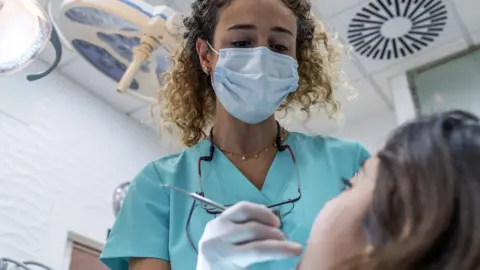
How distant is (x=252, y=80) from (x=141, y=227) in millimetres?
412

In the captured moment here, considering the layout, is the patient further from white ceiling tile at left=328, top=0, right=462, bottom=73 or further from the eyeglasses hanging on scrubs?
white ceiling tile at left=328, top=0, right=462, bottom=73

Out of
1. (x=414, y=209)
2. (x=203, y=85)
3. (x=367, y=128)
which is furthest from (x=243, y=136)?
(x=367, y=128)

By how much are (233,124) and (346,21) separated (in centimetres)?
164

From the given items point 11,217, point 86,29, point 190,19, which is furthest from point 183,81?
point 11,217

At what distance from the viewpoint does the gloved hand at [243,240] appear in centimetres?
67

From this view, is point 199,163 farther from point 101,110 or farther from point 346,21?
point 101,110

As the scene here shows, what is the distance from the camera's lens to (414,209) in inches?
21.7

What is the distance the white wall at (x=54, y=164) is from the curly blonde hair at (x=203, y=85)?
1.34m

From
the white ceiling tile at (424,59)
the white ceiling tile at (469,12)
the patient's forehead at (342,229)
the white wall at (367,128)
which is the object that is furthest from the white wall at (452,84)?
the patient's forehead at (342,229)

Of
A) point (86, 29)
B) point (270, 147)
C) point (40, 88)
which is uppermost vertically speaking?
point (270, 147)

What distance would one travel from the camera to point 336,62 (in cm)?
149

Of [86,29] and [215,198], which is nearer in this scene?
[215,198]

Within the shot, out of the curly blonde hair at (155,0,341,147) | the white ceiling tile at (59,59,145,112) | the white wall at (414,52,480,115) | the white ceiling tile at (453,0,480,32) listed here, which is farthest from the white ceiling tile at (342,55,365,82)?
the curly blonde hair at (155,0,341,147)

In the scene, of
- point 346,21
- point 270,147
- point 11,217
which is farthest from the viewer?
point 346,21
